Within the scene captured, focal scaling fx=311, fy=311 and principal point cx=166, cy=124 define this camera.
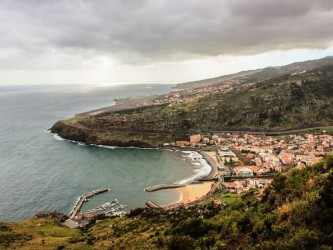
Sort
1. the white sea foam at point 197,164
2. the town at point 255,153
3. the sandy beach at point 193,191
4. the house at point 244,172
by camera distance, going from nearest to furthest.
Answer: the sandy beach at point 193,191 < the town at point 255,153 < the white sea foam at point 197,164 < the house at point 244,172

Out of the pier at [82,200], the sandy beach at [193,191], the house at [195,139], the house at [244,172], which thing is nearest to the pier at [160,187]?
the sandy beach at [193,191]

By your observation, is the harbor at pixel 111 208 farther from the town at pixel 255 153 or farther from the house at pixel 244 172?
the house at pixel 244 172

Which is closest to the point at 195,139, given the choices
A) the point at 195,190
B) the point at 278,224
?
the point at 195,190

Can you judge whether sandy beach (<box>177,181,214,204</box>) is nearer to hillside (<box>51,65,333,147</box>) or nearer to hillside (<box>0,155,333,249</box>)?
hillside (<box>0,155,333,249</box>)

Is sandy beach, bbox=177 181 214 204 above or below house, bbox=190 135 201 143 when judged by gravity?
below

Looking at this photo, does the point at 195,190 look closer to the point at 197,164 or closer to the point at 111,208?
the point at 111,208

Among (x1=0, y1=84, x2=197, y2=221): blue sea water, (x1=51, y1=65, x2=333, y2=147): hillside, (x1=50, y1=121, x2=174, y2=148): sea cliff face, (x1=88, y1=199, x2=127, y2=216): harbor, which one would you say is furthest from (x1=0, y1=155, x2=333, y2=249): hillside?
(x1=51, y1=65, x2=333, y2=147): hillside

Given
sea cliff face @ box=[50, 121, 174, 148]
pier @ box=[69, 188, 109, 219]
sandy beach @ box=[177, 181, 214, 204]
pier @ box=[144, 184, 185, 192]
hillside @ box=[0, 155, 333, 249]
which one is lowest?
sandy beach @ box=[177, 181, 214, 204]
